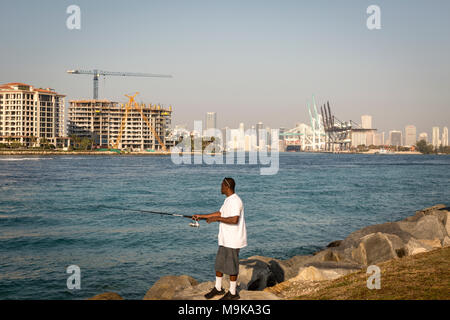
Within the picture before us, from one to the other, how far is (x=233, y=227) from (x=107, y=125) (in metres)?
182

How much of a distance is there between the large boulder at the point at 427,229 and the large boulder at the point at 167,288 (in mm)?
8383

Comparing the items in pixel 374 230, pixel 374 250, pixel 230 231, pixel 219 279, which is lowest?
pixel 374 230

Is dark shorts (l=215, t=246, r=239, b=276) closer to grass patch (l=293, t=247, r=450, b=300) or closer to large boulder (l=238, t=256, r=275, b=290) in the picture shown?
grass patch (l=293, t=247, r=450, b=300)

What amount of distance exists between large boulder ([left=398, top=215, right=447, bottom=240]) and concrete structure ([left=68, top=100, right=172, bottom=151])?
169 m

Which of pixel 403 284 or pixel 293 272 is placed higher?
pixel 403 284

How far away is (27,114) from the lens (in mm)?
155125

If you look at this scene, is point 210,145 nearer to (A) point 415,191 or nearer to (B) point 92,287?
(A) point 415,191

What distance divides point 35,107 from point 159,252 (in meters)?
159

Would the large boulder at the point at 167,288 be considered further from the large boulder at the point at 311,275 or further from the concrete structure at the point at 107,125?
the concrete structure at the point at 107,125

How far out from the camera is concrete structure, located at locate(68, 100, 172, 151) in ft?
584

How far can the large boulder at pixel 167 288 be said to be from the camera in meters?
8.45

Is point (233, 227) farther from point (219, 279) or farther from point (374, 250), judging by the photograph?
point (374, 250)
